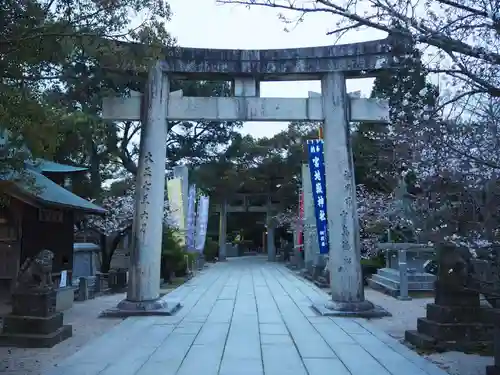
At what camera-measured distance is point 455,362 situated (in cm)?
626

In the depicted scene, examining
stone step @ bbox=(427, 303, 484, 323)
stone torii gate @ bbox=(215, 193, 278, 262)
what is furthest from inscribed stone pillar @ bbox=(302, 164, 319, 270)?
stone step @ bbox=(427, 303, 484, 323)

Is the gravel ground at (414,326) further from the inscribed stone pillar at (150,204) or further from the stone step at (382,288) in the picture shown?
the inscribed stone pillar at (150,204)

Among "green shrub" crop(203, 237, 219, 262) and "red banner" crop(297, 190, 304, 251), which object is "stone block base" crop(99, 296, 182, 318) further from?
"green shrub" crop(203, 237, 219, 262)

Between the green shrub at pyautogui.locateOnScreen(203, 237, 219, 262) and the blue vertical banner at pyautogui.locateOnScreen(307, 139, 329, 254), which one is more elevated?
the blue vertical banner at pyautogui.locateOnScreen(307, 139, 329, 254)

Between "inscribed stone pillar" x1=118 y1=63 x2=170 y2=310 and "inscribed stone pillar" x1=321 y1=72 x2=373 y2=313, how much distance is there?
3.38m

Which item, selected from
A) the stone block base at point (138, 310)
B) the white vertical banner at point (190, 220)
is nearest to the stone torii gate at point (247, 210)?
the white vertical banner at point (190, 220)

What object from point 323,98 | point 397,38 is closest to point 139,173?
point 323,98

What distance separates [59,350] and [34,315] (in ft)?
2.70

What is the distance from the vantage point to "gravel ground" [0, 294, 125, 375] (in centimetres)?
605

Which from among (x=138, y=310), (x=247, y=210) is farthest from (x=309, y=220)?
(x=247, y=210)

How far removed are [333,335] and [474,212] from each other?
10.2 feet

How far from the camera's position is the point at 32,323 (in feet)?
24.5

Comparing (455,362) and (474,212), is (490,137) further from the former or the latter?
(455,362)

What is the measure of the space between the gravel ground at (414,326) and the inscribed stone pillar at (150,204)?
14.2 feet
